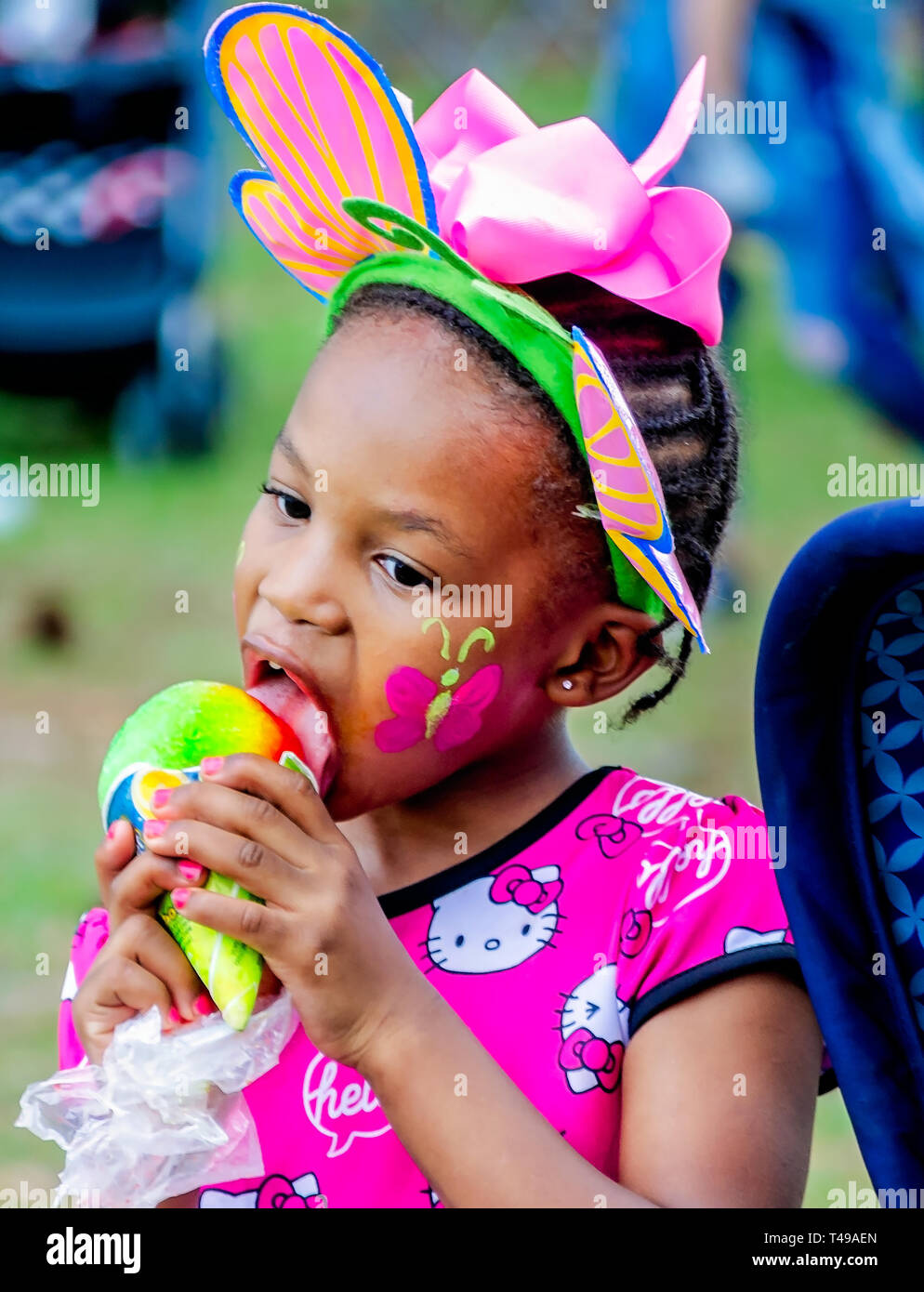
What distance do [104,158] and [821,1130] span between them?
519 centimetres

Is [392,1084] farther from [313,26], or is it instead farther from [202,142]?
[202,142]

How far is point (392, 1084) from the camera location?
1.70 metres

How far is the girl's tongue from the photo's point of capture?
72.9 inches

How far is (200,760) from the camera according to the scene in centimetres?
179

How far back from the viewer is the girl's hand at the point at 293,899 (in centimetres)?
169

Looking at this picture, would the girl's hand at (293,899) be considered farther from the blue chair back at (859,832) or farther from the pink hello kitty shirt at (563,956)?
the blue chair back at (859,832)

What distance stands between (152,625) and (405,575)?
3895 millimetres

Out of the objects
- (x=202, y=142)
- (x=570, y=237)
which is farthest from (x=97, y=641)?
(x=570, y=237)

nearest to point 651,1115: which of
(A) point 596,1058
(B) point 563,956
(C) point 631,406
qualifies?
(A) point 596,1058

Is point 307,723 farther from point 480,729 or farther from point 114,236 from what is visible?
point 114,236

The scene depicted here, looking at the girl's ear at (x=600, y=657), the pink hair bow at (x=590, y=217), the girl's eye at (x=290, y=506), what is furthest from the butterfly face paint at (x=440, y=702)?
the pink hair bow at (x=590, y=217)

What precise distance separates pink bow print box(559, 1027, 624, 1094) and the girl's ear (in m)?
0.38

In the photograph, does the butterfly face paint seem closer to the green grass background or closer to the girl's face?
the girl's face

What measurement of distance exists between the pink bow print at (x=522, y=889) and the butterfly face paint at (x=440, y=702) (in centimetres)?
18
